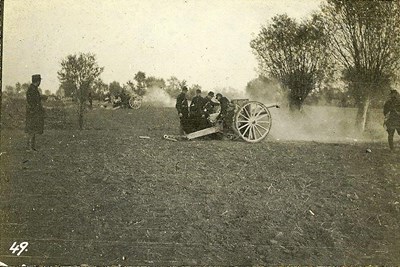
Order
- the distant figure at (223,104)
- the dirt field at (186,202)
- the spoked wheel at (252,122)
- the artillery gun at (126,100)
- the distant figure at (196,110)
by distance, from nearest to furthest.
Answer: the dirt field at (186,202) < the artillery gun at (126,100) < the distant figure at (196,110) < the distant figure at (223,104) < the spoked wheel at (252,122)

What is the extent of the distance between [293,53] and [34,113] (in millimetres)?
3585

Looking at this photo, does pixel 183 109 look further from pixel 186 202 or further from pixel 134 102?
pixel 186 202

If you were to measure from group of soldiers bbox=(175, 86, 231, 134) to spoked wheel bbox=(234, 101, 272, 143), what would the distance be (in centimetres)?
23

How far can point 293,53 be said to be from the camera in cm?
509

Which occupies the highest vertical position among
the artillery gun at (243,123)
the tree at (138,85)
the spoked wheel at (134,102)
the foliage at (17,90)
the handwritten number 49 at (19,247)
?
the tree at (138,85)

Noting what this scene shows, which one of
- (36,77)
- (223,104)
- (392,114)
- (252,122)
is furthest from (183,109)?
(392,114)

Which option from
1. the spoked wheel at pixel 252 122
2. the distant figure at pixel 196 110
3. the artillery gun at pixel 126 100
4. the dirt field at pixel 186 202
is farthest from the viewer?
the spoked wheel at pixel 252 122

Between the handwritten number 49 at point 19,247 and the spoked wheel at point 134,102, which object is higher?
the spoked wheel at point 134,102

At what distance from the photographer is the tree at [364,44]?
16.0 feet

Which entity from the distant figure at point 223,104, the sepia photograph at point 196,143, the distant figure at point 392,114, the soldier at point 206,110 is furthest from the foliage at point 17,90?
the distant figure at point 392,114

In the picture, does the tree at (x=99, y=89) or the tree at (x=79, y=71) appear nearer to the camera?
the tree at (x=79, y=71)

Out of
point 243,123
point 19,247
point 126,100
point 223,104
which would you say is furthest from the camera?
point 243,123

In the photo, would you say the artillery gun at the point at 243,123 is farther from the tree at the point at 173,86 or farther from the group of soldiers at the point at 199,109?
the tree at the point at 173,86

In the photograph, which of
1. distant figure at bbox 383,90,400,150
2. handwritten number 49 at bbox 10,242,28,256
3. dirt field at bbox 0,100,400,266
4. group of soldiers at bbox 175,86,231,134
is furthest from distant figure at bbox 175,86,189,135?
distant figure at bbox 383,90,400,150
